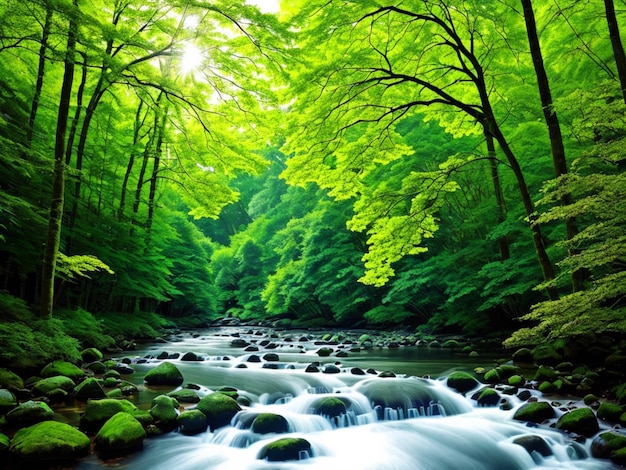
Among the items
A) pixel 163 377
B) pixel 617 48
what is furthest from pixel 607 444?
pixel 163 377

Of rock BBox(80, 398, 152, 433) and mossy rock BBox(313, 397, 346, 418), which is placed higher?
rock BBox(80, 398, 152, 433)

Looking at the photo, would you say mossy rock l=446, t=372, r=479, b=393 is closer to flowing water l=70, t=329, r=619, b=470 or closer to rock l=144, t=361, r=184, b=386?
flowing water l=70, t=329, r=619, b=470

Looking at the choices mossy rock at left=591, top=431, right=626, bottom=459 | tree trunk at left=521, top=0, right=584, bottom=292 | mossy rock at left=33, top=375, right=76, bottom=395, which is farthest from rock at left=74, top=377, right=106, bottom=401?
tree trunk at left=521, top=0, right=584, bottom=292

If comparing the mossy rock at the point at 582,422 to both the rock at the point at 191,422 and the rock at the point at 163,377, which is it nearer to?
the rock at the point at 191,422

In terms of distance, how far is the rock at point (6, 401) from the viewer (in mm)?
5262

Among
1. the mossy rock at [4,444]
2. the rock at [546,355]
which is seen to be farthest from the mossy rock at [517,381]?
the mossy rock at [4,444]

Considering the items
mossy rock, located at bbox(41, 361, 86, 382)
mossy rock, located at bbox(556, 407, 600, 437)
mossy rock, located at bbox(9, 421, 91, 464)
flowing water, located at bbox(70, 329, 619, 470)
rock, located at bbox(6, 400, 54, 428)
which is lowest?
flowing water, located at bbox(70, 329, 619, 470)

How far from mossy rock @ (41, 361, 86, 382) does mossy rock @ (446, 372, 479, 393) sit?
286 inches

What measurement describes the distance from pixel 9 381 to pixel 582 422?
8467 millimetres

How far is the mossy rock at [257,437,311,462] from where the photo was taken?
5270mm

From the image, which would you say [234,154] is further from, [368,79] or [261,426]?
[261,426]

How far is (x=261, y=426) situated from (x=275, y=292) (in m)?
19.5

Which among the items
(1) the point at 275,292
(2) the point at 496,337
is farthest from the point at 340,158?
(1) the point at 275,292

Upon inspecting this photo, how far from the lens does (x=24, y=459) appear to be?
14.1 ft
